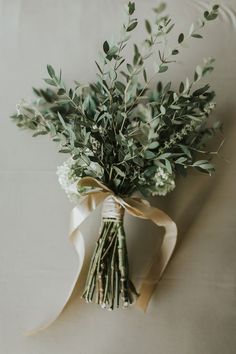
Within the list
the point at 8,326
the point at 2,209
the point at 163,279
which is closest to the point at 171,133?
the point at 163,279

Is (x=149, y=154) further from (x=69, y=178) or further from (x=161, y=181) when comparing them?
(x=69, y=178)

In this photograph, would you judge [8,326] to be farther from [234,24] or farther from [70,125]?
[234,24]

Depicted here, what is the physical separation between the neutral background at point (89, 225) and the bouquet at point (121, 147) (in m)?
0.08

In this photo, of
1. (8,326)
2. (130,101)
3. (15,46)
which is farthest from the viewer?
(15,46)

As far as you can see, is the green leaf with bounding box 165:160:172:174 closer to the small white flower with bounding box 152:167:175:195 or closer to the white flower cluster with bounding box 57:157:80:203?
the small white flower with bounding box 152:167:175:195

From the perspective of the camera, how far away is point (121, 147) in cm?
93

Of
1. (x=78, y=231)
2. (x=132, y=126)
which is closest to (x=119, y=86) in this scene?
(x=132, y=126)

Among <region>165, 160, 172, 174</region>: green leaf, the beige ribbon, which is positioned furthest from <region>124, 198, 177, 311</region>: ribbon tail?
<region>165, 160, 172, 174</region>: green leaf

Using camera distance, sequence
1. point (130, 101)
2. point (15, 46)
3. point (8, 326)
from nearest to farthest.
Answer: point (130, 101), point (8, 326), point (15, 46)

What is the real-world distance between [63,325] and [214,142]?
22.8 inches

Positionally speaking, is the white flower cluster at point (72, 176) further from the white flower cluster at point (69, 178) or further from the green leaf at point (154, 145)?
the green leaf at point (154, 145)

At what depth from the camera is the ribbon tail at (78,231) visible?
0.98 meters

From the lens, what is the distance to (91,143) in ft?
3.09

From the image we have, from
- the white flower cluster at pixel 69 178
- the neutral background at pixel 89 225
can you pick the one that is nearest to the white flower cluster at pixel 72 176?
the white flower cluster at pixel 69 178
